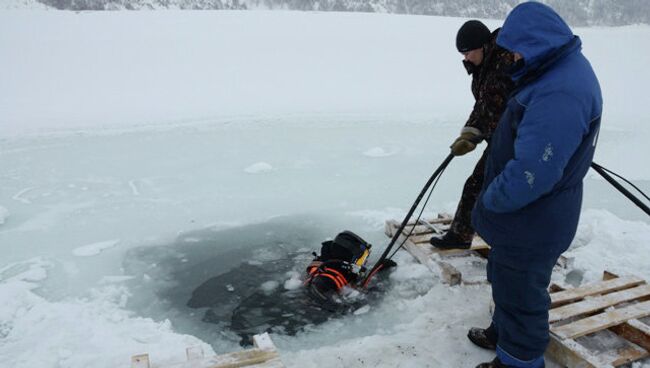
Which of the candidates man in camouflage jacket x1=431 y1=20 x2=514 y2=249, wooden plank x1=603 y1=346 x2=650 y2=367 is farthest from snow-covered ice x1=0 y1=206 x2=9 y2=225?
wooden plank x1=603 y1=346 x2=650 y2=367

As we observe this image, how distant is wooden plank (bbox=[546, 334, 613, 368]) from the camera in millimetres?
2432

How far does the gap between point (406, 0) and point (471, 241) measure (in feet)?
142

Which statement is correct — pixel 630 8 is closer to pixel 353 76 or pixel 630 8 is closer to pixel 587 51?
pixel 587 51

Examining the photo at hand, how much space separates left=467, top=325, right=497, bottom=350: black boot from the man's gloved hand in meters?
1.05

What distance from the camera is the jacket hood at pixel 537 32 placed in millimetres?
1893

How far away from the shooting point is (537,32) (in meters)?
1.90

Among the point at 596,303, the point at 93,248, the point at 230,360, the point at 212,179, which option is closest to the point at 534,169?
the point at 596,303

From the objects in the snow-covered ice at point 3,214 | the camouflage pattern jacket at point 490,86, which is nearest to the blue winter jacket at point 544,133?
the camouflage pattern jacket at point 490,86

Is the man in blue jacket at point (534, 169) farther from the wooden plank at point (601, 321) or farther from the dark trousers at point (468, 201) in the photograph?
the dark trousers at point (468, 201)

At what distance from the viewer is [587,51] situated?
760 inches

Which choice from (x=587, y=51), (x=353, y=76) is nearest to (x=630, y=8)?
(x=587, y=51)

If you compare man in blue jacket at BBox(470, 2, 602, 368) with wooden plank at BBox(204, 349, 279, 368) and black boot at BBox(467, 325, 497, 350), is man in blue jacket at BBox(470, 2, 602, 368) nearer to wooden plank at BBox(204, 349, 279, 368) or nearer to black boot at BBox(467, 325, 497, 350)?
black boot at BBox(467, 325, 497, 350)

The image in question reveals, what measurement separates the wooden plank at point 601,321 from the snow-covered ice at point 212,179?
53 centimetres

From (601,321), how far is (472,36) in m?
1.91
